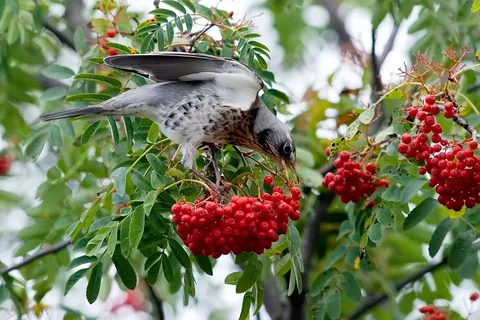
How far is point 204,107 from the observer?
15.2ft

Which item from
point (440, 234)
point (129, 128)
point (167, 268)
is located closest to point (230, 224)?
point (167, 268)

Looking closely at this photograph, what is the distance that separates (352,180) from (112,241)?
1219 millimetres

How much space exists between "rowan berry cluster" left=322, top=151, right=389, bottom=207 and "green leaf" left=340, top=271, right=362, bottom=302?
1.70 feet

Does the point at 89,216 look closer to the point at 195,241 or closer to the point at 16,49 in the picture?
the point at 195,241

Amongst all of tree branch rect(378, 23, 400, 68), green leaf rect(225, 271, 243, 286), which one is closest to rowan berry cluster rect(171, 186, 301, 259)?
green leaf rect(225, 271, 243, 286)

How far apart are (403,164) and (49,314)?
7.91 ft

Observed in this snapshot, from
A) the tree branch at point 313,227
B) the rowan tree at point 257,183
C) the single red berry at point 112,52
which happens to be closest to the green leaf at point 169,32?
the rowan tree at point 257,183

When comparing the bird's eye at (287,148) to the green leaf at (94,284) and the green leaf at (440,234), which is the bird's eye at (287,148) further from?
the green leaf at (94,284)

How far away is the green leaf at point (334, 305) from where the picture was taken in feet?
14.9

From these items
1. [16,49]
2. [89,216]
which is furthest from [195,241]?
[16,49]

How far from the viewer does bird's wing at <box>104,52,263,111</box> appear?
430 cm

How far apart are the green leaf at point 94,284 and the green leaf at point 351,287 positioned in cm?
135

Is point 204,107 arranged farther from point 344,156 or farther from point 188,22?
point 344,156

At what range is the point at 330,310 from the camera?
4559mm
